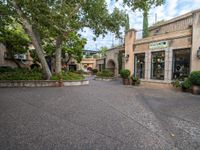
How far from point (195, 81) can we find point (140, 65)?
18.0 ft

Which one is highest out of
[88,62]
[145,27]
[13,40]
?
[145,27]

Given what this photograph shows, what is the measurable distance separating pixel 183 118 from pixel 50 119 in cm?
379

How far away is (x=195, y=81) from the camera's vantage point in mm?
9359

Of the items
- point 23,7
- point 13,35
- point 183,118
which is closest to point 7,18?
point 23,7

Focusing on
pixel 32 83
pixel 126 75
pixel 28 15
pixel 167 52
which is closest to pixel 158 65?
pixel 167 52

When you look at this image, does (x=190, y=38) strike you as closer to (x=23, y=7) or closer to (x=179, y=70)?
(x=179, y=70)

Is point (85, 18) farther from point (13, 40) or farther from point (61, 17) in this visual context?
point (13, 40)

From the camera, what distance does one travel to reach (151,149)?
3.05 m

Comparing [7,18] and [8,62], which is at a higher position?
[7,18]

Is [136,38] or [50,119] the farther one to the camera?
[136,38]

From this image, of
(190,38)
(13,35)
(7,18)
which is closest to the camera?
(190,38)

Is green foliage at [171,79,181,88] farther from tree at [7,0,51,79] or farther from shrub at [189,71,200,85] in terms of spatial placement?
tree at [7,0,51,79]

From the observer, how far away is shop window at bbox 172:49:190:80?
10820 millimetres

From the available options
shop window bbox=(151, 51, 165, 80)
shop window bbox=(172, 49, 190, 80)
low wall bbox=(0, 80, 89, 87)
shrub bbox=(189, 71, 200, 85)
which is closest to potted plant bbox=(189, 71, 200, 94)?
shrub bbox=(189, 71, 200, 85)
